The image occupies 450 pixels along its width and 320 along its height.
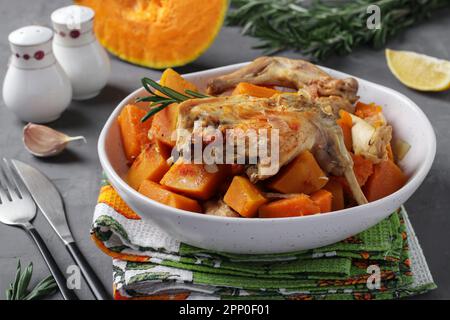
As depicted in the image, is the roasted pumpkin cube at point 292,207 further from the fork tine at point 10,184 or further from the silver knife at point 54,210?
the fork tine at point 10,184

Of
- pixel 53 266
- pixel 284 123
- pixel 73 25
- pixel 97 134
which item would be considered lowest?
pixel 97 134

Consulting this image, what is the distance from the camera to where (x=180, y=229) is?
2021mm

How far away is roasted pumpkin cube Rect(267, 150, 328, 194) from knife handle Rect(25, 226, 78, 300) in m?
0.67

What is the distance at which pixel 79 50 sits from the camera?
10.6 ft

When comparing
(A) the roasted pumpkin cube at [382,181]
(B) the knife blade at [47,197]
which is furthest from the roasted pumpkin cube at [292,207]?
(B) the knife blade at [47,197]

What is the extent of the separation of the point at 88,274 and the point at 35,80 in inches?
46.5

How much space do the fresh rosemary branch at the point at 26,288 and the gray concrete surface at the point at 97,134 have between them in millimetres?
42

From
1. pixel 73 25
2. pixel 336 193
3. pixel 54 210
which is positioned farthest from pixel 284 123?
pixel 73 25

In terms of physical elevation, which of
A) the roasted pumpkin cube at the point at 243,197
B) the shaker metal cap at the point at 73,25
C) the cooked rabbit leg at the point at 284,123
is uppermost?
the cooked rabbit leg at the point at 284,123

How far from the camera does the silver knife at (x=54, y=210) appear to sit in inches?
83.4

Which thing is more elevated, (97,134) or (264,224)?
(264,224)

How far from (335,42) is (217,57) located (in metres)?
0.60

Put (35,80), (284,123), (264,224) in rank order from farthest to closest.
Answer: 1. (35,80)
2. (284,123)
3. (264,224)

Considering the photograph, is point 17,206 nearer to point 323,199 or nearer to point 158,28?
point 323,199
